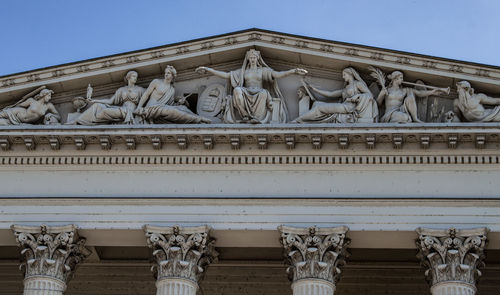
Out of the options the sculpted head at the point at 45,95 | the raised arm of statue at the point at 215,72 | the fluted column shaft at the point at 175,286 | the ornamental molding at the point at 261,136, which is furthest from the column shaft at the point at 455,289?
the sculpted head at the point at 45,95

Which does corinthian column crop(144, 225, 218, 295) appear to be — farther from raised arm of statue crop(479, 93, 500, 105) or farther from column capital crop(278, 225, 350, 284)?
raised arm of statue crop(479, 93, 500, 105)

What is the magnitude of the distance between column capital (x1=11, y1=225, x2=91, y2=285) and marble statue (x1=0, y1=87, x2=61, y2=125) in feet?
9.56

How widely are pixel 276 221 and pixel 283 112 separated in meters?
2.84

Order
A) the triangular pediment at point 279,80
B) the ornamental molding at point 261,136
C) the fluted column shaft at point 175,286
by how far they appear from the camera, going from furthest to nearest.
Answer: the triangular pediment at point 279,80 < the ornamental molding at point 261,136 < the fluted column shaft at point 175,286

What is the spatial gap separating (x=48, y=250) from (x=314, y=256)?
613 cm

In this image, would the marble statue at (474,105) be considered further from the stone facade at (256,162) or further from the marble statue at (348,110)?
the marble statue at (348,110)

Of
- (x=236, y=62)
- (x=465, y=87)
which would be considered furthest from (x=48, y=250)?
(x=465, y=87)

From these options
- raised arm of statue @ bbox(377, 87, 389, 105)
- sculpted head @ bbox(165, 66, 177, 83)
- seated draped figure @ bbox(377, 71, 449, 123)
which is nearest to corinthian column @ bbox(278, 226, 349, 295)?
seated draped figure @ bbox(377, 71, 449, 123)

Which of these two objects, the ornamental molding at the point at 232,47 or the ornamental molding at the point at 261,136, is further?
the ornamental molding at the point at 232,47

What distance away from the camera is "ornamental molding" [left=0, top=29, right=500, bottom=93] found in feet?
89.7

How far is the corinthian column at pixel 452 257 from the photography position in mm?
24938

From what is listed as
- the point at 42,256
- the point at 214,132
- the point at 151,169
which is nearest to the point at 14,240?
the point at 42,256

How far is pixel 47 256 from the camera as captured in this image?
26.1 m

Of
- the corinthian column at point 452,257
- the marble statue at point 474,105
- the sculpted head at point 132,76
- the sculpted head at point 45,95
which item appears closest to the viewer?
the corinthian column at point 452,257
